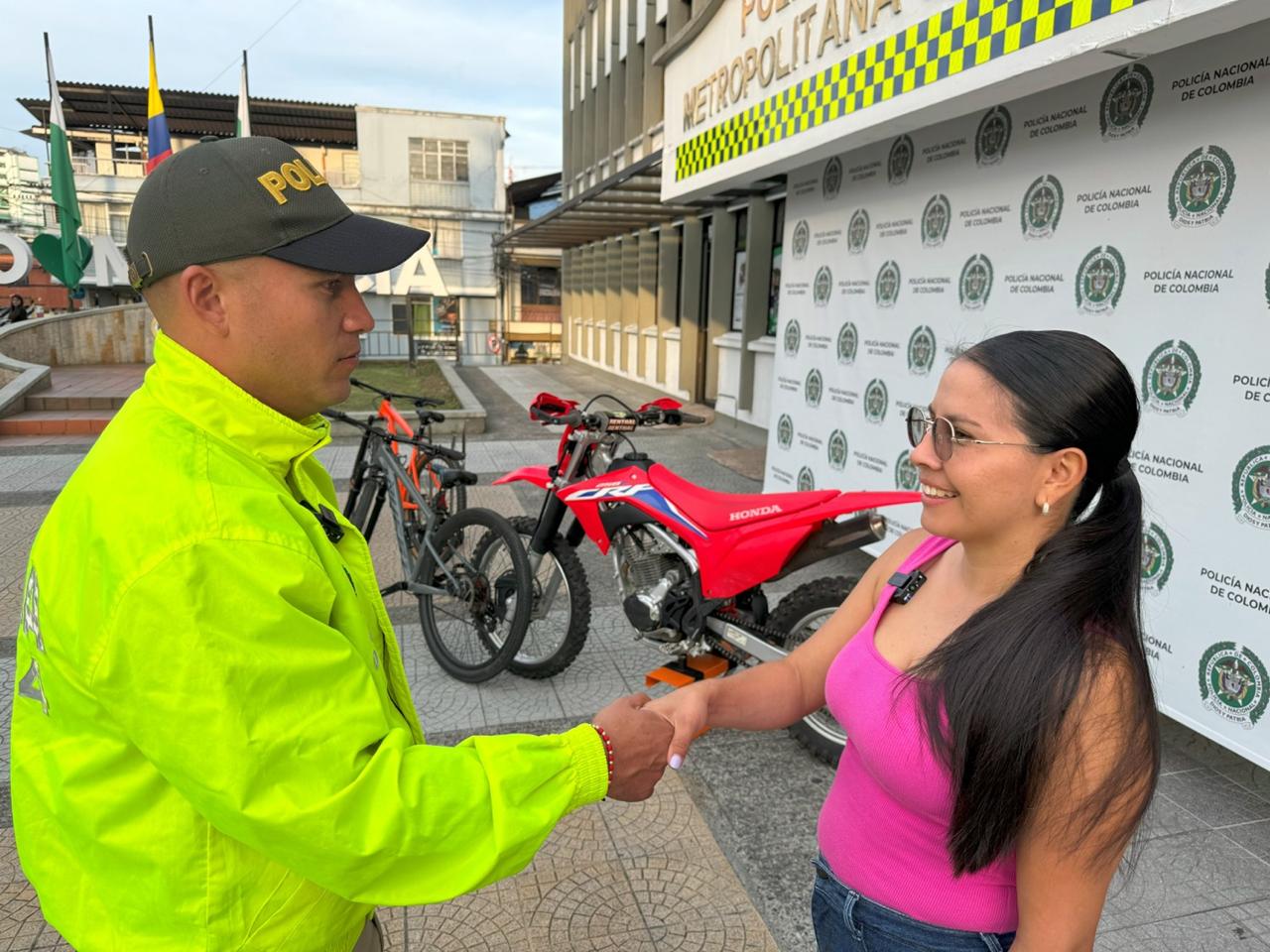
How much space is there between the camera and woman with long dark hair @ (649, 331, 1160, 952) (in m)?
1.12

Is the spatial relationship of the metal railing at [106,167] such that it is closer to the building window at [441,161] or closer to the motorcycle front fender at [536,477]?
the building window at [441,161]

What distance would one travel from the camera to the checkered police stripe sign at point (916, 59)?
3227 mm

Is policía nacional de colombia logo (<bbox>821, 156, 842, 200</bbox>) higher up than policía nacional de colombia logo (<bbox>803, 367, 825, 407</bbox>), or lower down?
higher up

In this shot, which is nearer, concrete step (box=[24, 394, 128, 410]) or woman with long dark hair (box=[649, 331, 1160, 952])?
woman with long dark hair (box=[649, 331, 1160, 952])

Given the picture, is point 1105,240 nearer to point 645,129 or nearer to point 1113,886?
point 1113,886

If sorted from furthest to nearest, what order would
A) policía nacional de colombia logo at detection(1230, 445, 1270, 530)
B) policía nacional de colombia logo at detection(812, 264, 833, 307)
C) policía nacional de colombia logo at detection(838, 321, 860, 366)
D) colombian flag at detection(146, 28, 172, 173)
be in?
colombian flag at detection(146, 28, 172, 173) → policía nacional de colombia logo at detection(812, 264, 833, 307) → policía nacional de colombia logo at detection(838, 321, 860, 366) → policía nacional de colombia logo at detection(1230, 445, 1270, 530)

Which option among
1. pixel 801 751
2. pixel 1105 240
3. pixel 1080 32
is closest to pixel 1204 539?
pixel 1105 240

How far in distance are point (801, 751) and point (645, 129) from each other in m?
14.2

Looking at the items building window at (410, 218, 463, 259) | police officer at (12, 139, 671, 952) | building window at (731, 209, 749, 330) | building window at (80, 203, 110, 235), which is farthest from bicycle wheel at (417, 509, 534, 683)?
building window at (80, 203, 110, 235)

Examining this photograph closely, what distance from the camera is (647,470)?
3344mm

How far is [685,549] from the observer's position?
328cm

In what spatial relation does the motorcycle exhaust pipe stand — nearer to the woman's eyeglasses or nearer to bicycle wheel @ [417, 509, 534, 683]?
bicycle wheel @ [417, 509, 534, 683]

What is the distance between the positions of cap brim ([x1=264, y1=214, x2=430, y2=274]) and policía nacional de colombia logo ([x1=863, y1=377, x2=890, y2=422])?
4.23 m

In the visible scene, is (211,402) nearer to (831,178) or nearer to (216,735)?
(216,735)
